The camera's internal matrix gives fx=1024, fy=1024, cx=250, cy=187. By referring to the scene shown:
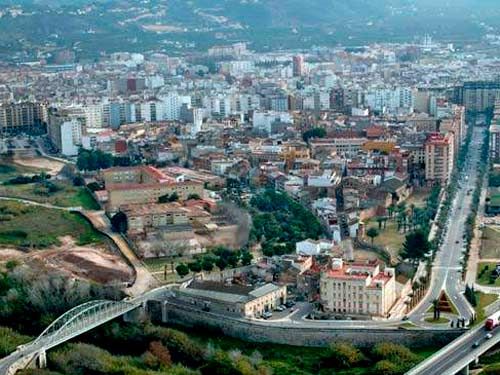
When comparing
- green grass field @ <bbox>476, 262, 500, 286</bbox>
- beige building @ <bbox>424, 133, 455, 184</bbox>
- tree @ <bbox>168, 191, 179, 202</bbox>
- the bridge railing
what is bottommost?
green grass field @ <bbox>476, 262, 500, 286</bbox>

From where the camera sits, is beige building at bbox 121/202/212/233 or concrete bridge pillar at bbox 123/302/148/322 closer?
concrete bridge pillar at bbox 123/302/148/322

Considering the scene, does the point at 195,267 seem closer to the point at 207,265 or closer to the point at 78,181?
the point at 207,265

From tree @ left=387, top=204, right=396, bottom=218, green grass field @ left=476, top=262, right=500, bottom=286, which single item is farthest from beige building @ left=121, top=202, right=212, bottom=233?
green grass field @ left=476, top=262, right=500, bottom=286

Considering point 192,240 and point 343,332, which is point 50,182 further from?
point 343,332

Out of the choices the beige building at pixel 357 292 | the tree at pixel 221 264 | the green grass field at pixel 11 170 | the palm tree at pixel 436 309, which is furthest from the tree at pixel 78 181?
the palm tree at pixel 436 309

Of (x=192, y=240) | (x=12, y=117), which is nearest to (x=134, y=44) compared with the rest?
(x=12, y=117)

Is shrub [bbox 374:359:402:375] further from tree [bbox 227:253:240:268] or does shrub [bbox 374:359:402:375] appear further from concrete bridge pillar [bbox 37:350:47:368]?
tree [bbox 227:253:240:268]
